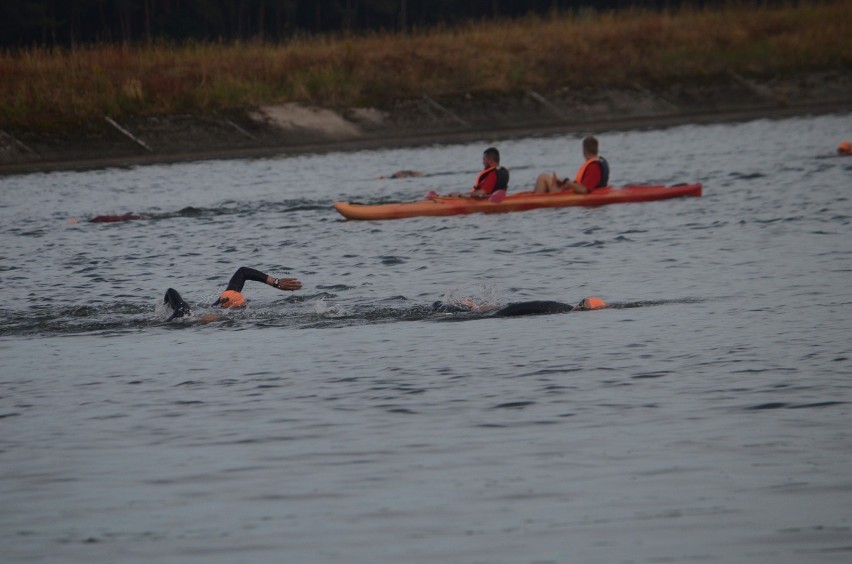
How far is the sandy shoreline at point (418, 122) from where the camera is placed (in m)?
34.0

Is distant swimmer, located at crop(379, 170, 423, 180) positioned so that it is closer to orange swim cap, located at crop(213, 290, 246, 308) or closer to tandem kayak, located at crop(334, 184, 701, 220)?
tandem kayak, located at crop(334, 184, 701, 220)

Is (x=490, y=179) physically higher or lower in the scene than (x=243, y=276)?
higher

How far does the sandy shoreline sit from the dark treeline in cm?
871

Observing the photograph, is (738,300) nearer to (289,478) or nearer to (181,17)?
(289,478)

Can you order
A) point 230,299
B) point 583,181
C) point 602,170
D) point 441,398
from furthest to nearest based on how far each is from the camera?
point 583,181
point 602,170
point 230,299
point 441,398

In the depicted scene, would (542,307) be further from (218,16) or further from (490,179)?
(218,16)

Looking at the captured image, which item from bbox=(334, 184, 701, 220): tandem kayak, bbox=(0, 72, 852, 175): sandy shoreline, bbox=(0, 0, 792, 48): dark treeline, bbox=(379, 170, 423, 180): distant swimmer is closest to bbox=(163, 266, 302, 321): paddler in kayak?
bbox=(334, 184, 701, 220): tandem kayak

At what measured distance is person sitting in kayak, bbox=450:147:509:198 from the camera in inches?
799

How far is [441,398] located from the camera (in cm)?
902

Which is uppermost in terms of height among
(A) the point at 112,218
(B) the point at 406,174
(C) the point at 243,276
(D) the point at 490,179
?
(D) the point at 490,179

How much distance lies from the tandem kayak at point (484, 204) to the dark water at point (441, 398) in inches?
50.4

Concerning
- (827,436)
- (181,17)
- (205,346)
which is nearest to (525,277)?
(205,346)

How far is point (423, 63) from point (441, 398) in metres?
31.4

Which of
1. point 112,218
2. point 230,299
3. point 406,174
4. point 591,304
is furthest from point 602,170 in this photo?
point 230,299
